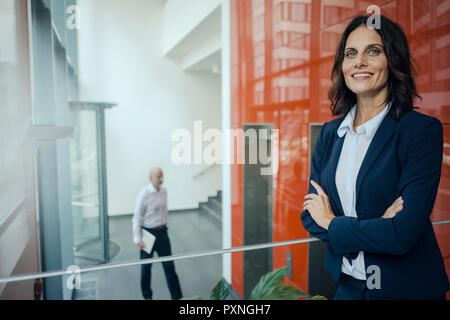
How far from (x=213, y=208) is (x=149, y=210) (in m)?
0.66

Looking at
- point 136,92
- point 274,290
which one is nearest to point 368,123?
point 274,290

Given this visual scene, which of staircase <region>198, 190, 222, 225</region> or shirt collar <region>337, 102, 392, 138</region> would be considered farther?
staircase <region>198, 190, 222, 225</region>

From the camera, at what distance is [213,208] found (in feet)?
7.93

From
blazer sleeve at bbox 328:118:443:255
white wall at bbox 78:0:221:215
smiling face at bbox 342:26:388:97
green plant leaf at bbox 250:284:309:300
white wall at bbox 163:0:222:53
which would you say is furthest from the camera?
white wall at bbox 163:0:222:53

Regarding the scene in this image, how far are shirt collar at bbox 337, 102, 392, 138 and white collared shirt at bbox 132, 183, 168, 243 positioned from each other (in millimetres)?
1179

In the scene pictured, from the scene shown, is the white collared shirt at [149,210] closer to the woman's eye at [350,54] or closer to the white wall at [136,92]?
the white wall at [136,92]

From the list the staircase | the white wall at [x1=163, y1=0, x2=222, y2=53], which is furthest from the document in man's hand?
the white wall at [x1=163, y1=0, x2=222, y2=53]

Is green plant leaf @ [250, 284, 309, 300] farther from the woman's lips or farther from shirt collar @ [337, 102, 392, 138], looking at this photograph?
the woman's lips

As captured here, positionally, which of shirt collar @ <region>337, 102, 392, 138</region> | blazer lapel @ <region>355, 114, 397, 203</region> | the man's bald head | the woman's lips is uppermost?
the woman's lips

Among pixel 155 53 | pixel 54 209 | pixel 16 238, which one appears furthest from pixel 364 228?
pixel 54 209

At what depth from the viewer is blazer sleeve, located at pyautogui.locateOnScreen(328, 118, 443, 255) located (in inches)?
25.6

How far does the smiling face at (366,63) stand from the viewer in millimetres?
766

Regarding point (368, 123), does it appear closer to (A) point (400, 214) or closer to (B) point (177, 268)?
(A) point (400, 214)

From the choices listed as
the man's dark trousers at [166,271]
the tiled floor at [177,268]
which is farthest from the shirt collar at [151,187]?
the man's dark trousers at [166,271]
